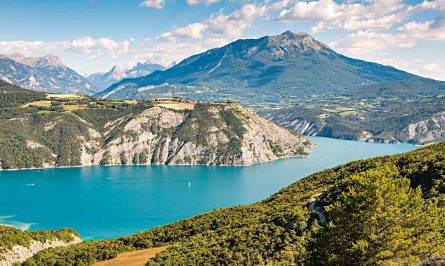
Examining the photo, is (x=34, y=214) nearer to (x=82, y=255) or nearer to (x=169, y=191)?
(x=169, y=191)

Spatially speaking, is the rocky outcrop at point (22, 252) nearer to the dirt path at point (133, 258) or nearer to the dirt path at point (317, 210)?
the dirt path at point (133, 258)

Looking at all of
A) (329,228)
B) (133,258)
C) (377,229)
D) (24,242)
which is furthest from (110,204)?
(377,229)

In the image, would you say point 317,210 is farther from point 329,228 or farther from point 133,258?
point 329,228

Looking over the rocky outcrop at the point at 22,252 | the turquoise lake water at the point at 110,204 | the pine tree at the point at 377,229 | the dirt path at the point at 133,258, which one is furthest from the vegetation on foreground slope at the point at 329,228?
the turquoise lake water at the point at 110,204

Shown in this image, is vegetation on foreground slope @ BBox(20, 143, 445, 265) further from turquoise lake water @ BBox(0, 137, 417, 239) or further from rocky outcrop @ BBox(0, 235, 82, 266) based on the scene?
turquoise lake water @ BBox(0, 137, 417, 239)

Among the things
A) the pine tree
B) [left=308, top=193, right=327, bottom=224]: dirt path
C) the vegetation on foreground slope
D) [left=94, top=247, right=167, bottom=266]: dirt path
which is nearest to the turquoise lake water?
the vegetation on foreground slope

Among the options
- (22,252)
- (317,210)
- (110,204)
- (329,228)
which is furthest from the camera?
(110,204)

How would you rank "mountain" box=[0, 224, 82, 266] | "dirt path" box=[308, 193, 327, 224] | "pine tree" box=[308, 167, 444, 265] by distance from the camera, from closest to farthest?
"pine tree" box=[308, 167, 444, 265] → "dirt path" box=[308, 193, 327, 224] → "mountain" box=[0, 224, 82, 266]

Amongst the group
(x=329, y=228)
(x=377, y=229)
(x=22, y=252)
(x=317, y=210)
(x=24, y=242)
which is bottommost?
(x=22, y=252)
